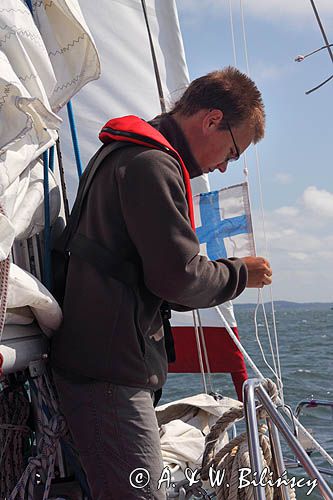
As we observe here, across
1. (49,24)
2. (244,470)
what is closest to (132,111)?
(49,24)

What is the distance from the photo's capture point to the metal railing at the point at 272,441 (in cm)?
124

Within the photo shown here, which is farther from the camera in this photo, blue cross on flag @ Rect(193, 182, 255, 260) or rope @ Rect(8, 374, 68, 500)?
blue cross on flag @ Rect(193, 182, 255, 260)

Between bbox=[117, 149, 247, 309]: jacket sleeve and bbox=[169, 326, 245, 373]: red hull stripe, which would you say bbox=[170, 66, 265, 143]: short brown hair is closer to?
bbox=[117, 149, 247, 309]: jacket sleeve

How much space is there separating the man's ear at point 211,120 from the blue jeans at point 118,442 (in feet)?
1.78

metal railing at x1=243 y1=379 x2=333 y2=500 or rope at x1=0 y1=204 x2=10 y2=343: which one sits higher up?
rope at x1=0 y1=204 x2=10 y2=343

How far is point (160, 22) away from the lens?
9.65 feet

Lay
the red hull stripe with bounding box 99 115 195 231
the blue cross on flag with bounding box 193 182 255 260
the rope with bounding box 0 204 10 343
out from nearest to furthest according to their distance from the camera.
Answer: the rope with bounding box 0 204 10 343
the red hull stripe with bounding box 99 115 195 231
the blue cross on flag with bounding box 193 182 255 260

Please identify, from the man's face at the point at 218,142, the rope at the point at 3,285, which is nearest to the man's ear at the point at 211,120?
the man's face at the point at 218,142

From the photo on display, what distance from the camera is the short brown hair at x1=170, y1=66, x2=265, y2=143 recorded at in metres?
1.51

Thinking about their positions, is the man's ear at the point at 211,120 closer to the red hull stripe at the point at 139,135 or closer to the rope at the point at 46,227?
the red hull stripe at the point at 139,135

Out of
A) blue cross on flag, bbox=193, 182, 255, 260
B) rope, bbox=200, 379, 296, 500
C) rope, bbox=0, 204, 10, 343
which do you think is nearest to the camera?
rope, bbox=0, 204, 10, 343

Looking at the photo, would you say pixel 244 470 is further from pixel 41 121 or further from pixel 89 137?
pixel 89 137

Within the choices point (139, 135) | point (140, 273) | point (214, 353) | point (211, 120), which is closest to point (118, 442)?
point (140, 273)

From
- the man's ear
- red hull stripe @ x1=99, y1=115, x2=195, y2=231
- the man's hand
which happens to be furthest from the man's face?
the man's hand
